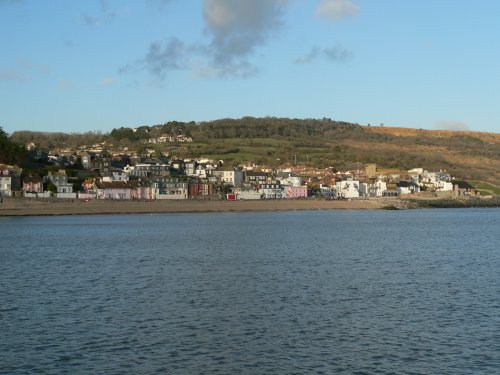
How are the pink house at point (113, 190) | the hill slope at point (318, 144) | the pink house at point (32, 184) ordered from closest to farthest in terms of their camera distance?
the pink house at point (32, 184) < the pink house at point (113, 190) < the hill slope at point (318, 144)

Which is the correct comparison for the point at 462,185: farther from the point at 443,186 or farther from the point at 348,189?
the point at 348,189

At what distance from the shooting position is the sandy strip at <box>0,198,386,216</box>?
73.4 metres

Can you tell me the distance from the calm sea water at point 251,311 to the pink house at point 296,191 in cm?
7153

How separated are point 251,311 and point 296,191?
89388 mm

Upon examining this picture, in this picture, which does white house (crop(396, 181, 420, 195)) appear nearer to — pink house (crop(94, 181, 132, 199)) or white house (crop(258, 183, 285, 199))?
white house (crop(258, 183, 285, 199))

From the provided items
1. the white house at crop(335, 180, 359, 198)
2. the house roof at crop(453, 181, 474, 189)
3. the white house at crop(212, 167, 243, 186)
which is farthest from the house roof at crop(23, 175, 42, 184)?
the house roof at crop(453, 181, 474, 189)

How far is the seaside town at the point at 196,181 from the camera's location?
87938 millimetres

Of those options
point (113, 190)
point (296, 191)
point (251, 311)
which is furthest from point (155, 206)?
point (251, 311)

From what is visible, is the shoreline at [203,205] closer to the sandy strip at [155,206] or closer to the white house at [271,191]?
the sandy strip at [155,206]

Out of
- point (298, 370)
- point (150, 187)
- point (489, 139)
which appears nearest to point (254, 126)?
point (489, 139)

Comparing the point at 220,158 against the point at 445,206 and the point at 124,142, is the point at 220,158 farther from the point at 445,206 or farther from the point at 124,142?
the point at 445,206

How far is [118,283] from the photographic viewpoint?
22.8 m

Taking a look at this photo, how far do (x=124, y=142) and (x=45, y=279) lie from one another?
134288 mm

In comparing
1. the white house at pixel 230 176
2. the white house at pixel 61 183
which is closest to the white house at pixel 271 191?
the white house at pixel 230 176
